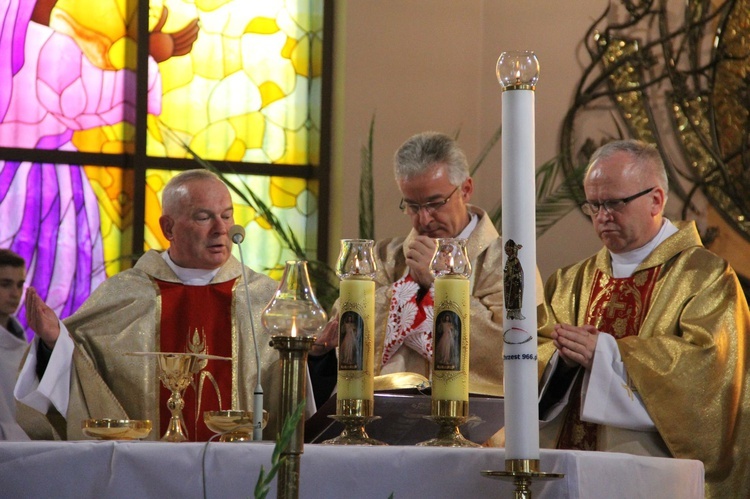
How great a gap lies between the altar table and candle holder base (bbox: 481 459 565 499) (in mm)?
312

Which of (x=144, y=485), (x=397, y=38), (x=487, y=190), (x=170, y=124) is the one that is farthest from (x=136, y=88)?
(x=144, y=485)

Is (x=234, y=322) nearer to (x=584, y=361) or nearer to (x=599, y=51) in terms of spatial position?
(x=584, y=361)

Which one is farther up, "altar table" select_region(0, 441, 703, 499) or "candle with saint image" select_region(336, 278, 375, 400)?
"candle with saint image" select_region(336, 278, 375, 400)

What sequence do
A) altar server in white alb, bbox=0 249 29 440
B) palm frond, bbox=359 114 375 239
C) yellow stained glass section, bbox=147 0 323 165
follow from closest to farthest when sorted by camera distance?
altar server in white alb, bbox=0 249 29 440, palm frond, bbox=359 114 375 239, yellow stained glass section, bbox=147 0 323 165

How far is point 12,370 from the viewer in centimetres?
621

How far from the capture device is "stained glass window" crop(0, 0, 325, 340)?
7.30 m

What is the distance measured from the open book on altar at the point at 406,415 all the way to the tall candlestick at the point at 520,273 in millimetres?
676

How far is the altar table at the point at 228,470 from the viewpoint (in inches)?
100.0

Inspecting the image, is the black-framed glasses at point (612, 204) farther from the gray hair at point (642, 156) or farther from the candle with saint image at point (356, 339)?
the candle with saint image at point (356, 339)

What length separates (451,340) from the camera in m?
2.83

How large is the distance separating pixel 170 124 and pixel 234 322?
3039mm

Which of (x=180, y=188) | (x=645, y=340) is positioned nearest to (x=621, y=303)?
(x=645, y=340)

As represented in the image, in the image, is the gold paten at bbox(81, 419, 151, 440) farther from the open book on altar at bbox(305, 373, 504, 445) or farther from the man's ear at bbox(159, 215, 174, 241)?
the man's ear at bbox(159, 215, 174, 241)

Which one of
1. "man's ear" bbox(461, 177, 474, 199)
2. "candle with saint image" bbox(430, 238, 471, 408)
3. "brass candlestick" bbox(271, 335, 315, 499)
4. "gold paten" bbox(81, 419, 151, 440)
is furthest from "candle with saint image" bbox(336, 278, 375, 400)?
"man's ear" bbox(461, 177, 474, 199)
